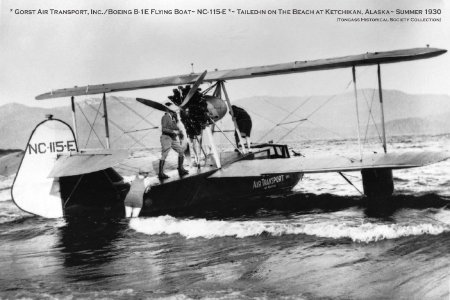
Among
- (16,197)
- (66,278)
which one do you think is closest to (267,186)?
(16,197)

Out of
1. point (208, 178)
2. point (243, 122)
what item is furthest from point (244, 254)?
point (243, 122)

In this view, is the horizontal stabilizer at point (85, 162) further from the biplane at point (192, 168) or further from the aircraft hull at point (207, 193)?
the aircraft hull at point (207, 193)

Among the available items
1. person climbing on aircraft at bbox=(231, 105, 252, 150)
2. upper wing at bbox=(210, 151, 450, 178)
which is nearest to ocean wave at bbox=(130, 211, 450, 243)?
upper wing at bbox=(210, 151, 450, 178)

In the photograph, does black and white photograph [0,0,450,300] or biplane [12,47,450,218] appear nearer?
black and white photograph [0,0,450,300]

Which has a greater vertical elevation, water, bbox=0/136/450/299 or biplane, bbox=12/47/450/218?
biplane, bbox=12/47/450/218

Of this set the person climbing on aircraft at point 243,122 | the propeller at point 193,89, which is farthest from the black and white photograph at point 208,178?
the person climbing on aircraft at point 243,122

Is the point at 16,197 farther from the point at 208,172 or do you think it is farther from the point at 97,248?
the point at 208,172

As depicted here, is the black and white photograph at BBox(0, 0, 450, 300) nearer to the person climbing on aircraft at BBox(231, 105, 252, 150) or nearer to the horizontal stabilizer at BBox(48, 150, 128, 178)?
the horizontal stabilizer at BBox(48, 150, 128, 178)

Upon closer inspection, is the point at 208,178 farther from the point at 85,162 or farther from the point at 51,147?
the point at 51,147
